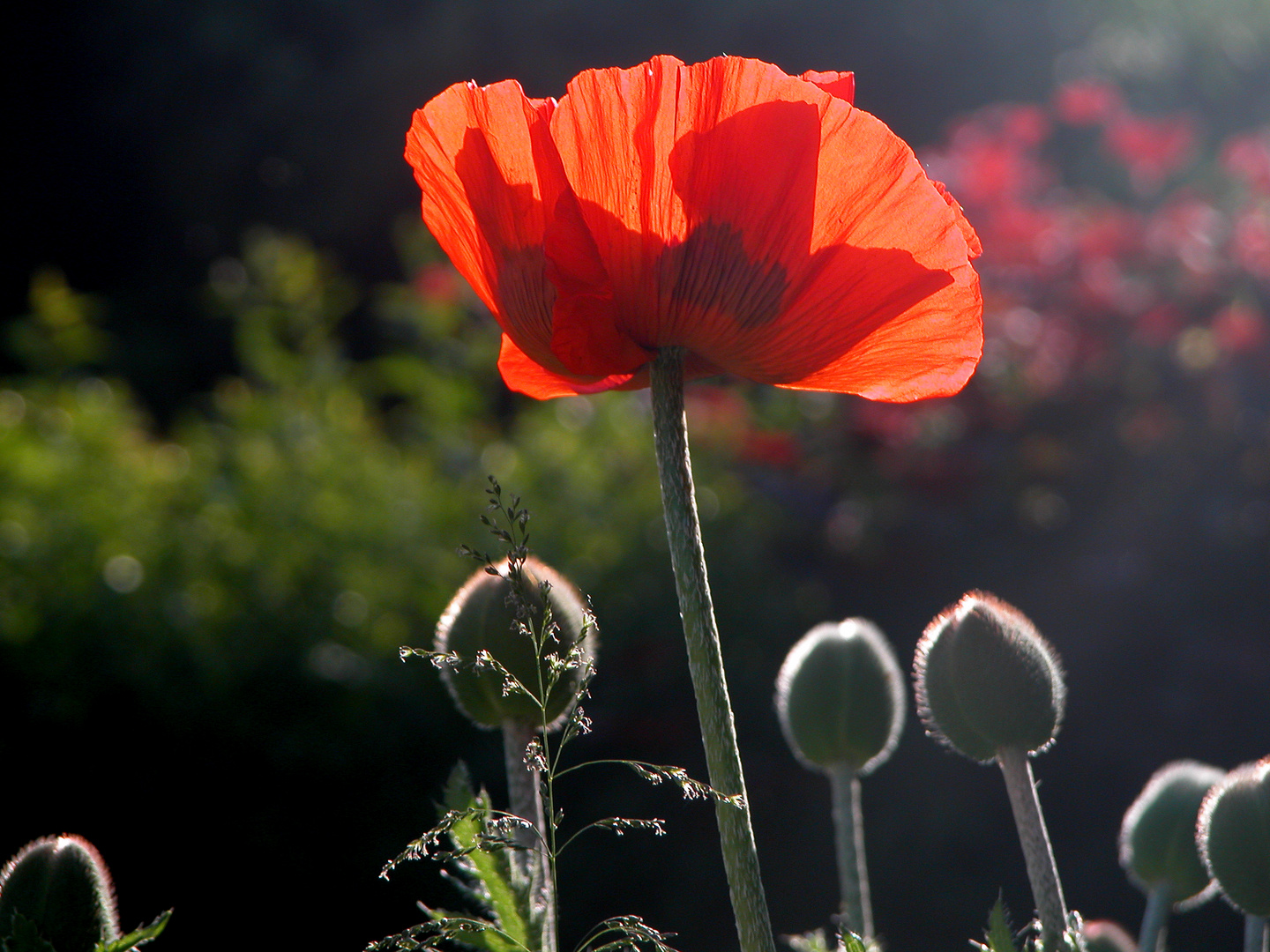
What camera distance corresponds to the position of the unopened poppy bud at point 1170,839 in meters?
0.83

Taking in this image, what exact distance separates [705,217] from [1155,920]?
21.5 inches

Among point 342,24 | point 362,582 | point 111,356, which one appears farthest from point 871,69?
point 362,582

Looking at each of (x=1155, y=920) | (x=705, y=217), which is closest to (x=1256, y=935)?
(x=1155, y=920)

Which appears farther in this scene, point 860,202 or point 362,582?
point 362,582

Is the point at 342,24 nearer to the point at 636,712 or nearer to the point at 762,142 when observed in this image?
the point at 636,712

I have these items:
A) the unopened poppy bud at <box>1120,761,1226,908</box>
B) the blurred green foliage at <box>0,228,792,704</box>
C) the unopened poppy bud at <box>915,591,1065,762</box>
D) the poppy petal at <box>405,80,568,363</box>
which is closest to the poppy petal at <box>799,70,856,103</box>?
the poppy petal at <box>405,80,568,363</box>

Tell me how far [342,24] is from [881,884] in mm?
7766

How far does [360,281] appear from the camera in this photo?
28.4ft

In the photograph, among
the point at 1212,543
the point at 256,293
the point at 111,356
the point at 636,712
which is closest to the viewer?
the point at 636,712

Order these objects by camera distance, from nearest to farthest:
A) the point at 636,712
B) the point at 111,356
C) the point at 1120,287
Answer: the point at 636,712
the point at 1120,287
the point at 111,356

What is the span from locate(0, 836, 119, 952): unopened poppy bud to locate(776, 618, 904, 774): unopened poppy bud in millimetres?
419

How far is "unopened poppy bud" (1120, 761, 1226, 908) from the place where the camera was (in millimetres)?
827

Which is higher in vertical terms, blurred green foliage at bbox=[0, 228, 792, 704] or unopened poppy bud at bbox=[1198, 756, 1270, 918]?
blurred green foliage at bbox=[0, 228, 792, 704]

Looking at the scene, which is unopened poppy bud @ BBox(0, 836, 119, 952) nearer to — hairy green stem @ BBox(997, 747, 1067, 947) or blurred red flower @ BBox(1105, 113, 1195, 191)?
hairy green stem @ BBox(997, 747, 1067, 947)
